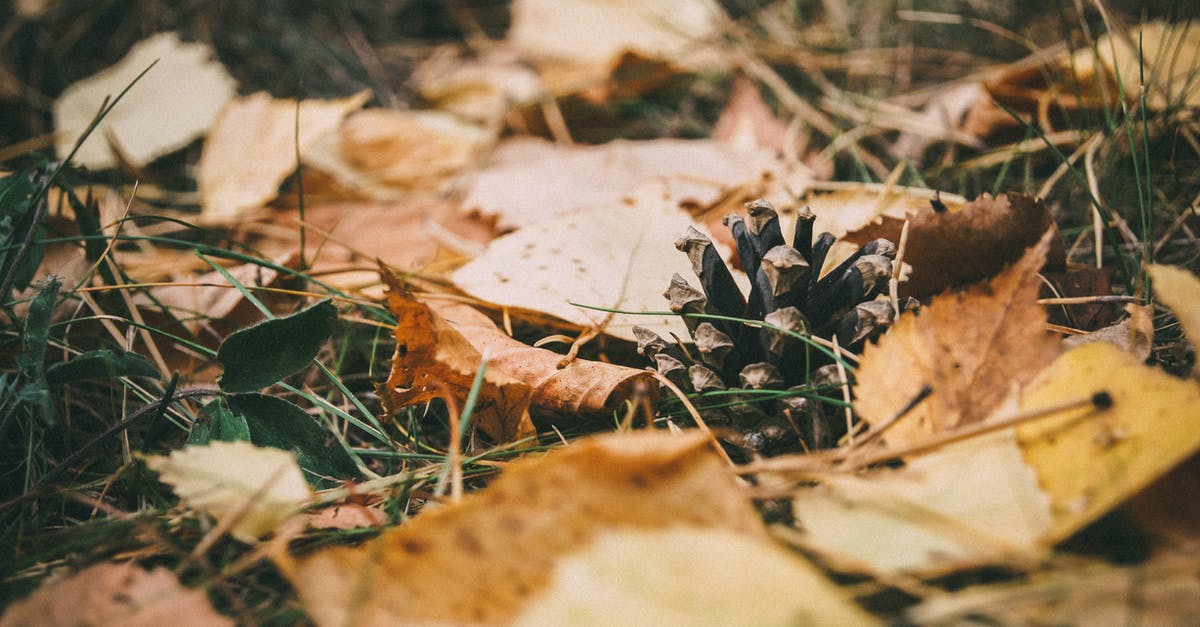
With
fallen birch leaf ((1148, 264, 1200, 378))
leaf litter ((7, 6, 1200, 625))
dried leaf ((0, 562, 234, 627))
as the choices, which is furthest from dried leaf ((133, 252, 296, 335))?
fallen birch leaf ((1148, 264, 1200, 378))

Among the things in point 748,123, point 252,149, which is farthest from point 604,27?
point 252,149

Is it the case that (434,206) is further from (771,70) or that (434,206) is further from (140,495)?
(771,70)

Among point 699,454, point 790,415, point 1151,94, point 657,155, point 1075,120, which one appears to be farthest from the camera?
point 657,155

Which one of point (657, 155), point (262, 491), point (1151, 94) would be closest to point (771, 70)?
point (657, 155)

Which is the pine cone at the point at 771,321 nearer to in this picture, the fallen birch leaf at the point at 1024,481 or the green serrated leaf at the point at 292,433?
the fallen birch leaf at the point at 1024,481

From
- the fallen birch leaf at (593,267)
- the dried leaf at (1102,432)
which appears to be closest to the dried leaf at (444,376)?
the fallen birch leaf at (593,267)

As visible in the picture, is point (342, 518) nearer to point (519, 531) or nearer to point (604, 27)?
point (519, 531)
